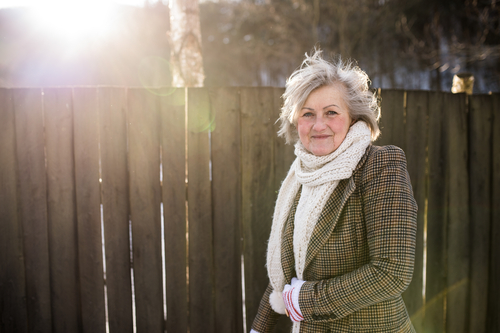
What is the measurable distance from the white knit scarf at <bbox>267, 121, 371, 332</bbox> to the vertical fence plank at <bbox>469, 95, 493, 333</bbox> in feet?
5.46

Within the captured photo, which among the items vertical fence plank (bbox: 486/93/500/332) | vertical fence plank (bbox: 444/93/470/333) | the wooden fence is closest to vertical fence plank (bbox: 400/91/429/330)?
the wooden fence

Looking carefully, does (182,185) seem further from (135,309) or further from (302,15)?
(302,15)

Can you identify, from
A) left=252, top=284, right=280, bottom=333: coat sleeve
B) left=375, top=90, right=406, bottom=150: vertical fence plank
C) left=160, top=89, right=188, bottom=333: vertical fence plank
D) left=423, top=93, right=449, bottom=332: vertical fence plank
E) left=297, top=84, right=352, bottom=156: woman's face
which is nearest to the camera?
left=297, top=84, right=352, bottom=156: woman's face

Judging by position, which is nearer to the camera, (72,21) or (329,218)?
(329,218)

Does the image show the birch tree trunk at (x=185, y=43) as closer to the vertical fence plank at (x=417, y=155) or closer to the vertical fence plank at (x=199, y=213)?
the vertical fence plank at (x=199, y=213)

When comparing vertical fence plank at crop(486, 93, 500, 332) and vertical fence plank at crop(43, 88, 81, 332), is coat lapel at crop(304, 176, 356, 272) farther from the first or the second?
vertical fence plank at crop(486, 93, 500, 332)

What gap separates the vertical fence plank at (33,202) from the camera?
204 centimetres

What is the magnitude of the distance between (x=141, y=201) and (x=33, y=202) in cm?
68

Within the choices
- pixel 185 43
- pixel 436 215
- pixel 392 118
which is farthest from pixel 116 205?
pixel 436 215

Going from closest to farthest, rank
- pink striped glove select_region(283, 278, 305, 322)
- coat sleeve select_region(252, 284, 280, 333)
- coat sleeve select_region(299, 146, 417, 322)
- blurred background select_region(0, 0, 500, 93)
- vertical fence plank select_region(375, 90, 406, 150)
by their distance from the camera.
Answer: coat sleeve select_region(299, 146, 417, 322) → pink striped glove select_region(283, 278, 305, 322) → coat sleeve select_region(252, 284, 280, 333) → vertical fence plank select_region(375, 90, 406, 150) → blurred background select_region(0, 0, 500, 93)

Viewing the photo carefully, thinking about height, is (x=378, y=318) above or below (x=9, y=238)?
below

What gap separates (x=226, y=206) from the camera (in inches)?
88.6

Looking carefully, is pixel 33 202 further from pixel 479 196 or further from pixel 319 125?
pixel 479 196

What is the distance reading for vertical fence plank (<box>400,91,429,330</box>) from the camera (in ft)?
8.01
